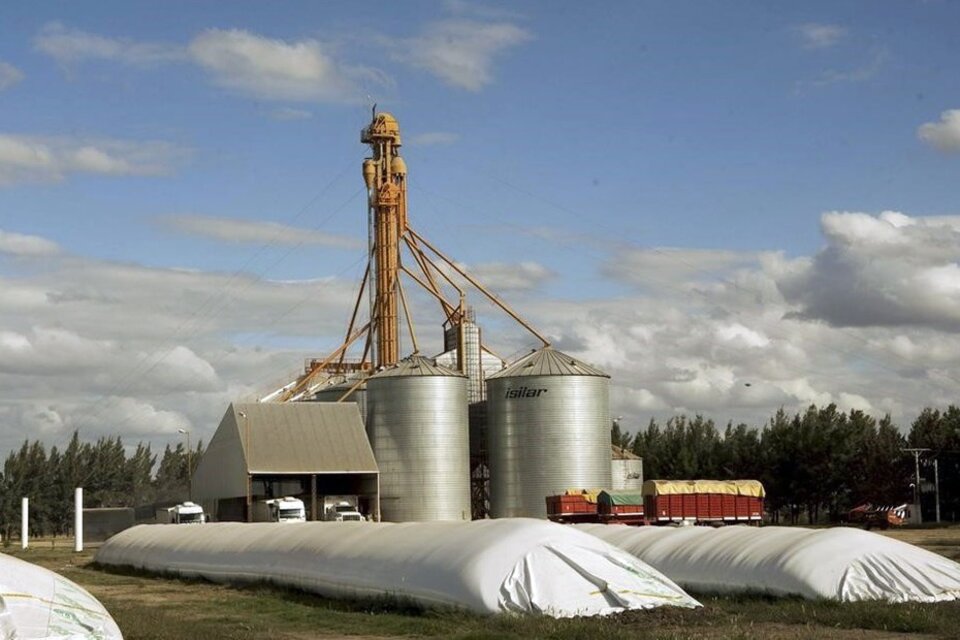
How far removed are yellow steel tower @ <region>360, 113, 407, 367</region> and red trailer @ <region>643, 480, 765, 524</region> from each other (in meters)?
32.7

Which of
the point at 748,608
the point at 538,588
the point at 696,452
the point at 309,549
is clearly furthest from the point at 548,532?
the point at 696,452

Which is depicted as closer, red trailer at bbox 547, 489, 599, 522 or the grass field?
the grass field

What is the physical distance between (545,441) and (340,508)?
13.8m

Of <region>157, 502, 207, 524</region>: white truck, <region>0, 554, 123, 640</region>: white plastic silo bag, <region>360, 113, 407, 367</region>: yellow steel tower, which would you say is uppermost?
<region>360, 113, 407, 367</region>: yellow steel tower

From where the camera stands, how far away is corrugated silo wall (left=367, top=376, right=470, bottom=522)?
83312 millimetres

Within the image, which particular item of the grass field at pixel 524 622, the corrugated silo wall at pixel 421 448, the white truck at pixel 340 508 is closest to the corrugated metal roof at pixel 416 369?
the corrugated silo wall at pixel 421 448

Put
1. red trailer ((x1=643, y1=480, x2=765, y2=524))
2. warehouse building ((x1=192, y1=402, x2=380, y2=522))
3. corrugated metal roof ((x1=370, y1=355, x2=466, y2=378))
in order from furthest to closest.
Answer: corrugated metal roof ((x1=370, y1=355, x2=466, y2=378)) < warehouse building ((x1=192, y1=402, x2=380, y2=522)) < red trailer ((x1=643, y1=480, x2=765, y2=524))

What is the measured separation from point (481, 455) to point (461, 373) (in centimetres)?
667

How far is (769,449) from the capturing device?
10106cm

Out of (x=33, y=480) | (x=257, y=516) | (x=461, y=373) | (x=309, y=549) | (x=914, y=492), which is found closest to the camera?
(x=309, y=549)

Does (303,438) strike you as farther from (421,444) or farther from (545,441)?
(545,441)

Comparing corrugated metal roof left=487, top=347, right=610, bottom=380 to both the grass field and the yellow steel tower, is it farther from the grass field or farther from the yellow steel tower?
the grass field

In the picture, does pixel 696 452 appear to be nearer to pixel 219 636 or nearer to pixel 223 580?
pixel 223 580

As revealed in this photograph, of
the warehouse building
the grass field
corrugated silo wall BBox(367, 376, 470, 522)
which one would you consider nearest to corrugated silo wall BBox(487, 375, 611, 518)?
corrugated silo wall BBox(367, 376, 470, 522)
